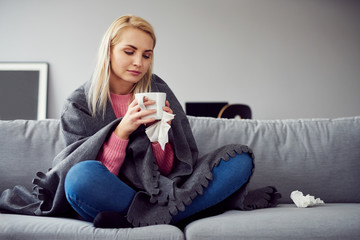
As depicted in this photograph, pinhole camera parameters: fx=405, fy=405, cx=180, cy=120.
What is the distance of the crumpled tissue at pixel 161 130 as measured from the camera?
1.42m

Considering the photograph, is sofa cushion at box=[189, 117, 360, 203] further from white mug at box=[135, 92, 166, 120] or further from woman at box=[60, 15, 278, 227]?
white mug at box=[135, 92, 166, 120]

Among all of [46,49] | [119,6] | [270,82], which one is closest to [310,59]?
[270,82]

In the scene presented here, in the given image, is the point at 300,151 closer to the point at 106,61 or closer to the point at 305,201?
the point at 305,201

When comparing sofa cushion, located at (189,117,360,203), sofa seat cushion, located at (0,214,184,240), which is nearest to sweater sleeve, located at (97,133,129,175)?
sofa seat cushion, located at (0,214,184,240)

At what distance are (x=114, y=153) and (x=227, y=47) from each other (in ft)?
11.3

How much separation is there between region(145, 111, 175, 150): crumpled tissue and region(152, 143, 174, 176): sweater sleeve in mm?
141

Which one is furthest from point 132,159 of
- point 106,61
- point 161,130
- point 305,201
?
point 305,201

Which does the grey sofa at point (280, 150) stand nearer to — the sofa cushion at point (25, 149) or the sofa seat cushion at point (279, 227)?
the sofa cushion at point (25, 149)

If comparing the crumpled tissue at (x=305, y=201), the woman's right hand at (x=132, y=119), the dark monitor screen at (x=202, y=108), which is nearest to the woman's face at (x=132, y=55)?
the woman's right hand at (x=132, y=119)

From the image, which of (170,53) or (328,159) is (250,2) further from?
(328,159)

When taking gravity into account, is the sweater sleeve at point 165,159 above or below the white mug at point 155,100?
below

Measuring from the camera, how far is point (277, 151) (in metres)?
1.88

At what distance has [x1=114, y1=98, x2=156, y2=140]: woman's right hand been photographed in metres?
1.38

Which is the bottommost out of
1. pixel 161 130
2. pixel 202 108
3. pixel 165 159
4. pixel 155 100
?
pixel 202 108
